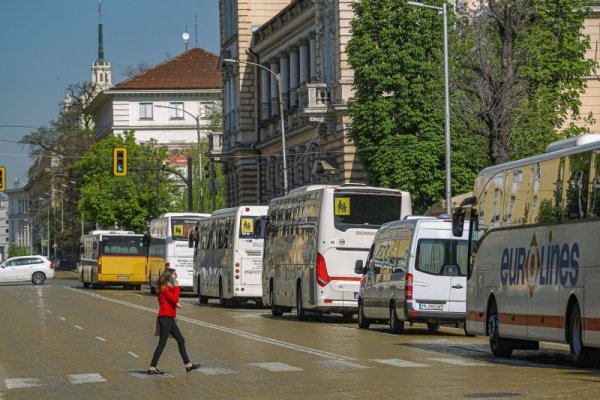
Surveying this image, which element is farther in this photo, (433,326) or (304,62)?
(304,62)

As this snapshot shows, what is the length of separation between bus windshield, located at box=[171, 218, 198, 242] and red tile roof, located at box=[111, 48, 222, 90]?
2761 inches

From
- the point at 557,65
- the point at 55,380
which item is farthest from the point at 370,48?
the point at 55,380

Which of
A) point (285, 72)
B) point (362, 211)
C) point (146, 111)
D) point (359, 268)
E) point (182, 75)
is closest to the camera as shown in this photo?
point (359, 268)

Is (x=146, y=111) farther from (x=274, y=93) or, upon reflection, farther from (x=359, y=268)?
(x=359, y=268)

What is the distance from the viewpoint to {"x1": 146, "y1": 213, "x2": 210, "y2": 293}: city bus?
58.6m

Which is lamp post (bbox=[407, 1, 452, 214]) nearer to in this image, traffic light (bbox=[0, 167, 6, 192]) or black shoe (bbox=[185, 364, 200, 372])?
black shoe (bbox=[185, 364, 200, 372])

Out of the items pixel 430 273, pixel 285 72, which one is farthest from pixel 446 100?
pixel 285 72

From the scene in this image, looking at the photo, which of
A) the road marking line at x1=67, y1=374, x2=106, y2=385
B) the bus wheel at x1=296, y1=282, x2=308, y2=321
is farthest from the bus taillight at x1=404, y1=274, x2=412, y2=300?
the road marking line at x1=67, y1=374, x2=106, y2=385

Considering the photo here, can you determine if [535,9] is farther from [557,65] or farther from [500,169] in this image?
[500,169]

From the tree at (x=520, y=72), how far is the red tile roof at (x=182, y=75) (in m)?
83.8

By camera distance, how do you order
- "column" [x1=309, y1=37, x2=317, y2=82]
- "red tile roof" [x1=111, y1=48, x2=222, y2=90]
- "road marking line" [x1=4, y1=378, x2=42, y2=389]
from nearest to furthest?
"road marking line" [x1=4, y1=378, x2=42, y2=389] < "column" [x1=309, y1=37, x2=317, y2=82] < "red tile roof" [x1=111, y1=48, x2=222, y2=90]

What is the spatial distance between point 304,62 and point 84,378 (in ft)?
172

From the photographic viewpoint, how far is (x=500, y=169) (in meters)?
23.9

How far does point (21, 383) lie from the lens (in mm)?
19750
